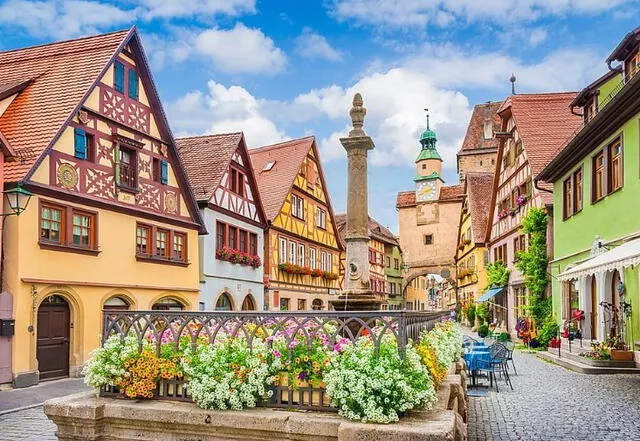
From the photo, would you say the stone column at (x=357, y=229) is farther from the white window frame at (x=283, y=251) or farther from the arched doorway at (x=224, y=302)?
the white window frame at (x=283, y=251)

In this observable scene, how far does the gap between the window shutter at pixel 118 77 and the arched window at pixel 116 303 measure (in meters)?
5.51

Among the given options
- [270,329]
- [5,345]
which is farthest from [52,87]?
[270,329]

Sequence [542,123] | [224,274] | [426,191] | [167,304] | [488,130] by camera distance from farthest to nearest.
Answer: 1. [426,191]
2. [488,130]
3. [542,123]
4. [224,274]
5. [167,304]

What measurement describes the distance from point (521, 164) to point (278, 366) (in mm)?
23240

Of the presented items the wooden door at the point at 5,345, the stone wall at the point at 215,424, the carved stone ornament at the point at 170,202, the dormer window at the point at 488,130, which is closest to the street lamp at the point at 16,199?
the wooden door at the point at 5,345

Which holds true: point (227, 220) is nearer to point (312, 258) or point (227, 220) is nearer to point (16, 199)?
point (312, 258)

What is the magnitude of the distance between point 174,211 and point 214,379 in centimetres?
1473

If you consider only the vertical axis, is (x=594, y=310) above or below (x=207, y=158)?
below

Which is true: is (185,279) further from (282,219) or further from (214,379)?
(214,379)

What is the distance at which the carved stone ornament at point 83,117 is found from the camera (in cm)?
1577

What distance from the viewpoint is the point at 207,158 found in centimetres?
2378

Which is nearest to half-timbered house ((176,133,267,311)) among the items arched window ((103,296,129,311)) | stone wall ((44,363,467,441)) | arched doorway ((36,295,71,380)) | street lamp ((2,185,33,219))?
arched window ((103,296,129,311))

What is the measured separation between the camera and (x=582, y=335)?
1973cm

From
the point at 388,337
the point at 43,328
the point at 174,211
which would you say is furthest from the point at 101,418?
the point at 174,211
